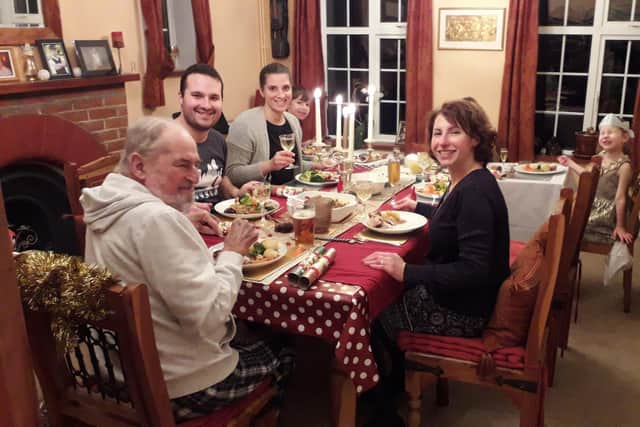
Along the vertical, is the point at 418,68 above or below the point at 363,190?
above

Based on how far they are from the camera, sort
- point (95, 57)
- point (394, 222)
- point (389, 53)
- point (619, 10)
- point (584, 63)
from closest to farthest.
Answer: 1. point (394, 222)
2. point (95, 57)
3. point (619, 10)
4. point (584, 63)
5. point (389, 53)

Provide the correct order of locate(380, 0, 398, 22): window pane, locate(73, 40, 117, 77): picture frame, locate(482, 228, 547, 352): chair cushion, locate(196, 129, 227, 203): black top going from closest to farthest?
locate(482, 228, 547, 352): chair cushion, locate(196, 129, 227, 203): black top, locate(73, 40, 117, 77): picture frame, locate(380, 0, 398, 22): window pane

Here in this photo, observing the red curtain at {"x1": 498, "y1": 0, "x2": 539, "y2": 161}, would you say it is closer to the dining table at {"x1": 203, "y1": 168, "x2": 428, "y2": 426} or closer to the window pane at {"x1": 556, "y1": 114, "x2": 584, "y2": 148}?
the window pane at {"x1": 556, "y1": 114, "x2": 584, "y2": 148}

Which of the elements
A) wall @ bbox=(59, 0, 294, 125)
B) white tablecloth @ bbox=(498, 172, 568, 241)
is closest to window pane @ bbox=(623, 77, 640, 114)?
white tablecloth @ bbox=(498, 172, 568, 241)

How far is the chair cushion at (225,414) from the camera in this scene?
151 cm

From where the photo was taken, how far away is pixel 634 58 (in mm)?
4387

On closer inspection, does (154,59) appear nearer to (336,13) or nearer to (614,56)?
(336,13)

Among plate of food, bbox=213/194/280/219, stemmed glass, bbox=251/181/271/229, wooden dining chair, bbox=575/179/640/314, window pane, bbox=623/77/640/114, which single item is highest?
window pane, bbox=623/77/640/114

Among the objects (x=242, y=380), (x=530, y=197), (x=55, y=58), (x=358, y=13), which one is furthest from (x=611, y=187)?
(x=55, y=58)

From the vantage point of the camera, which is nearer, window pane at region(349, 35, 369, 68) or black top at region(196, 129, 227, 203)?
black top at region(196, 129, 227, 203)

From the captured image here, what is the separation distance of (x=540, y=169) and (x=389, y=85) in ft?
7.60

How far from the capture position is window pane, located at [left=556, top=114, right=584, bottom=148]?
4.71 meters

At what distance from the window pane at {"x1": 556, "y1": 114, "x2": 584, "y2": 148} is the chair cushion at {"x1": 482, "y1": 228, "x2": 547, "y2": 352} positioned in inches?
129

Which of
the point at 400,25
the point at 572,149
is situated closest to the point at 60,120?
the point at 400,25
